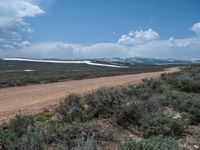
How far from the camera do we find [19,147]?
6.64 metres

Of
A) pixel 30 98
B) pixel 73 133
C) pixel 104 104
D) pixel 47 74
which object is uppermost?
pixel 104 104

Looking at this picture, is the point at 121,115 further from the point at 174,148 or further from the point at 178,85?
the point at 178,85

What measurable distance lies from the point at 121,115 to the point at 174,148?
139 inches

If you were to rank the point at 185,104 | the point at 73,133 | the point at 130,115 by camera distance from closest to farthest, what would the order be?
the point at 73,133, the point at 130,115, the point at 185,104

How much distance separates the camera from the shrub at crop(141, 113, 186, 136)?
8.77 metres

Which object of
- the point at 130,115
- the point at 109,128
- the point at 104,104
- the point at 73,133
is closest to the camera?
the point at 73,133

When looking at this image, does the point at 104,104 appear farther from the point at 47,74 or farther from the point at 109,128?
the point at 47,74

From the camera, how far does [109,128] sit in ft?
30.7

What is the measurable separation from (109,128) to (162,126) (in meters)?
1.42

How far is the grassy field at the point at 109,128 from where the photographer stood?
6887 millimetres

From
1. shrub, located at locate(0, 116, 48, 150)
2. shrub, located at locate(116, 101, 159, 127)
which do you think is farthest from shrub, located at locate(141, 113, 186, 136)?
shrub, located at locate(0, 116, 48, 150)

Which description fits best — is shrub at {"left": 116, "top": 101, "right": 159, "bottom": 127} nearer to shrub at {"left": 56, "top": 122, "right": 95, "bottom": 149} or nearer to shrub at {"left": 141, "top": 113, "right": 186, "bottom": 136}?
shrub at {"left": 141, "top": 113, "right": 186, "bottom": 136}

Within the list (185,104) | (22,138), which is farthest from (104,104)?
(22,138)

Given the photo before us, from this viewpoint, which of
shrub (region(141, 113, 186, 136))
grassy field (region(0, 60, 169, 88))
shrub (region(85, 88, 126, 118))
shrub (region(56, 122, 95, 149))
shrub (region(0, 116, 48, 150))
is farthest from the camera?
grassy field (region(0, 60, 169, 88))
